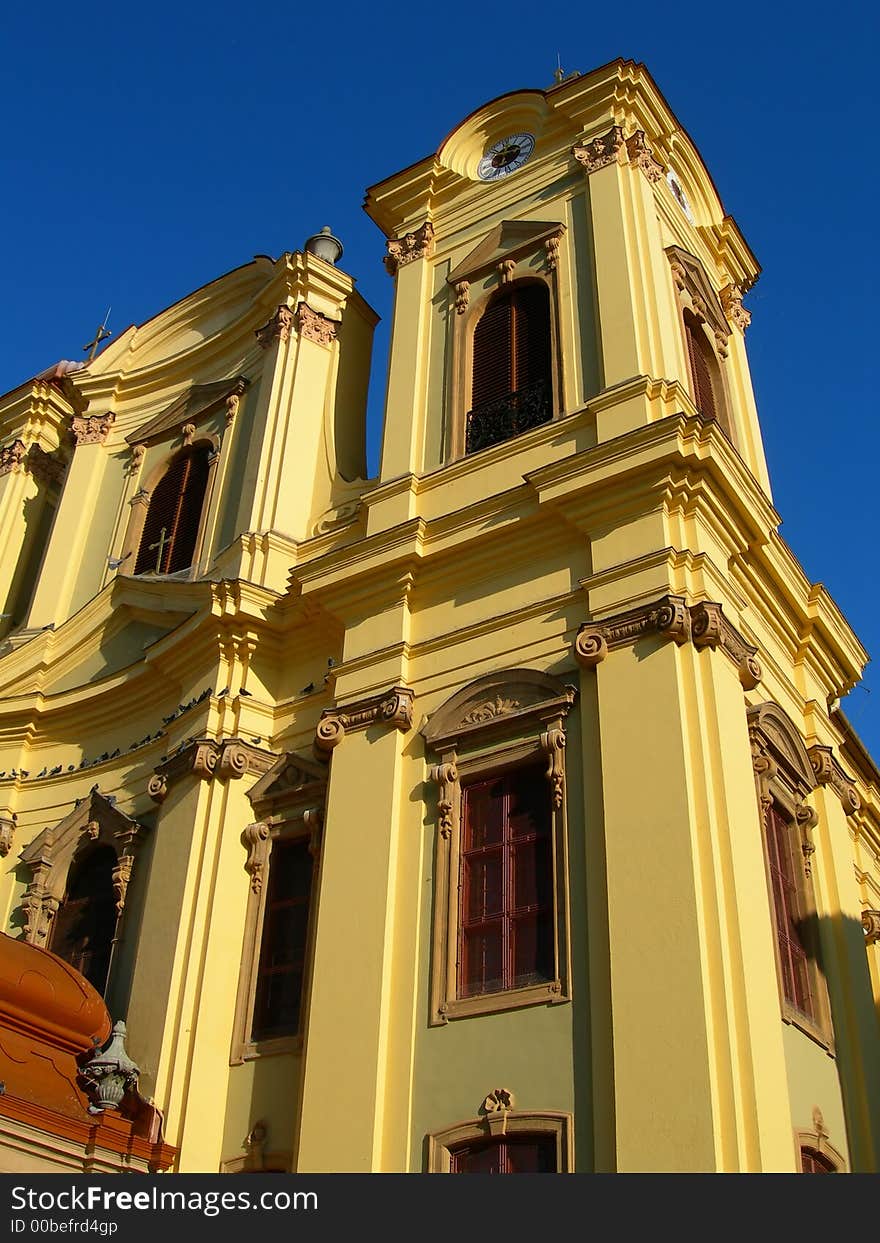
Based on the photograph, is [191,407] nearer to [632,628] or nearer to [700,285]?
[700,285]

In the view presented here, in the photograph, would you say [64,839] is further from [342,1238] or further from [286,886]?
[342,1238]

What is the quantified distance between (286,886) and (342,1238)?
20.9 feet

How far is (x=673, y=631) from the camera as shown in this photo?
12031 millimetres

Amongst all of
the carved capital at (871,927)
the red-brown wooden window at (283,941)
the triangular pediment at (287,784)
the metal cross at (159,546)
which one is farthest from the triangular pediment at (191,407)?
the carved capital at (871,927)

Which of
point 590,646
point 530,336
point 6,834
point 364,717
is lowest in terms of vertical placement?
point 590,646

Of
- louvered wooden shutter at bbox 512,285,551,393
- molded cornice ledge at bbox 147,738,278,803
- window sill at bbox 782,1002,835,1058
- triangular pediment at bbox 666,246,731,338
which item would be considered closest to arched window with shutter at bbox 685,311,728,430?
triangular pediment at bbox 666,246,731,338

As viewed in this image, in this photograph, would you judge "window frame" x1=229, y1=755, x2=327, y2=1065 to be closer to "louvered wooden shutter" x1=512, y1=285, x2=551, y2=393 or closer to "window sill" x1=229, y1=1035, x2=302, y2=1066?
"window sill" x1=229, y1=1035, x2=302, y2=1066

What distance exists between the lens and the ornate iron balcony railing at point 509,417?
15578 mm

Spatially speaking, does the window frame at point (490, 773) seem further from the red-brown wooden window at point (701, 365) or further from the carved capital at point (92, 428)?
the carved capital at point (92, 428)

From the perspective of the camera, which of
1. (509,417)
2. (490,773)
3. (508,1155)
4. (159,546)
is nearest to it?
(508,1155)

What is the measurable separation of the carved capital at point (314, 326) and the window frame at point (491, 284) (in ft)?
8.53

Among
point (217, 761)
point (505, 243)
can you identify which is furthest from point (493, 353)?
point (217, 761)

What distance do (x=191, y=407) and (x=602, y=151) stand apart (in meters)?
7.37

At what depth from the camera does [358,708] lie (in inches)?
549
